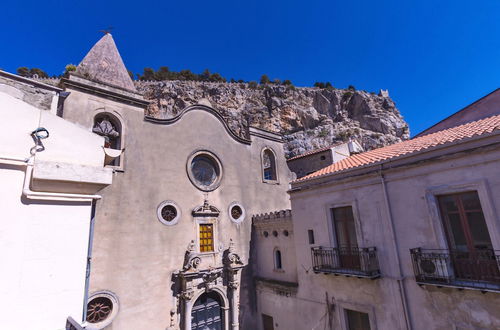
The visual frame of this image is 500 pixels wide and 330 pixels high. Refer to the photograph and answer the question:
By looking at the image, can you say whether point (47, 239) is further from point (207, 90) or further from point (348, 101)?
point (348, 101)

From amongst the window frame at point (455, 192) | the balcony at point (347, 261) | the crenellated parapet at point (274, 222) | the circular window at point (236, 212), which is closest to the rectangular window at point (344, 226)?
the balcony at point (347, 261)

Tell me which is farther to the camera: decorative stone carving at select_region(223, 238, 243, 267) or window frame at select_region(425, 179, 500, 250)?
decorative stone carving at select_region(223, 238, 243, 267)

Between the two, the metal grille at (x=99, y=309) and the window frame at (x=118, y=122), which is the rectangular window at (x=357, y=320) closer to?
the metal grille at (x=99, y=309)

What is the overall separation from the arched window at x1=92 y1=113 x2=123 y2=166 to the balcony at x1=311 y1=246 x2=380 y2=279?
9545 millimetres

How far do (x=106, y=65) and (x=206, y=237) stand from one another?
1108 cm

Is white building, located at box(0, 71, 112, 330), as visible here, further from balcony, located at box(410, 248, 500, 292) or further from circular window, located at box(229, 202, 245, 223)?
circular window, located at box(229, 202, 245, 223)

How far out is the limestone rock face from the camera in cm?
3931

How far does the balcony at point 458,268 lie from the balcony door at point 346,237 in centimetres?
205

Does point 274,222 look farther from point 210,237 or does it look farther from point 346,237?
point 346,237

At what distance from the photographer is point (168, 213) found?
1237 centimetres

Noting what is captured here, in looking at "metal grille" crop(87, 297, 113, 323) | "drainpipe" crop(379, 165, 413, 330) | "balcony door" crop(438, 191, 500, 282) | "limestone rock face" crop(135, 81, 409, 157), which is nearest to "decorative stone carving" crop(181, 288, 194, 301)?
"metal grille" crop(87, 297, 113, 323)

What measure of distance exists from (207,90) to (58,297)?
4137 centimetres

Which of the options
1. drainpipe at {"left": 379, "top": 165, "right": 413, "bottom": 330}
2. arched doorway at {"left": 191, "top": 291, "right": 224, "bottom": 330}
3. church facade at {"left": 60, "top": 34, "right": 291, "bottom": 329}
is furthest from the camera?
arched doorway at {"left": 191, "top": 291, "right": 224, "bottom": 330}

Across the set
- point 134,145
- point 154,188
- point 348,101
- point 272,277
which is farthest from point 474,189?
point 348,101
